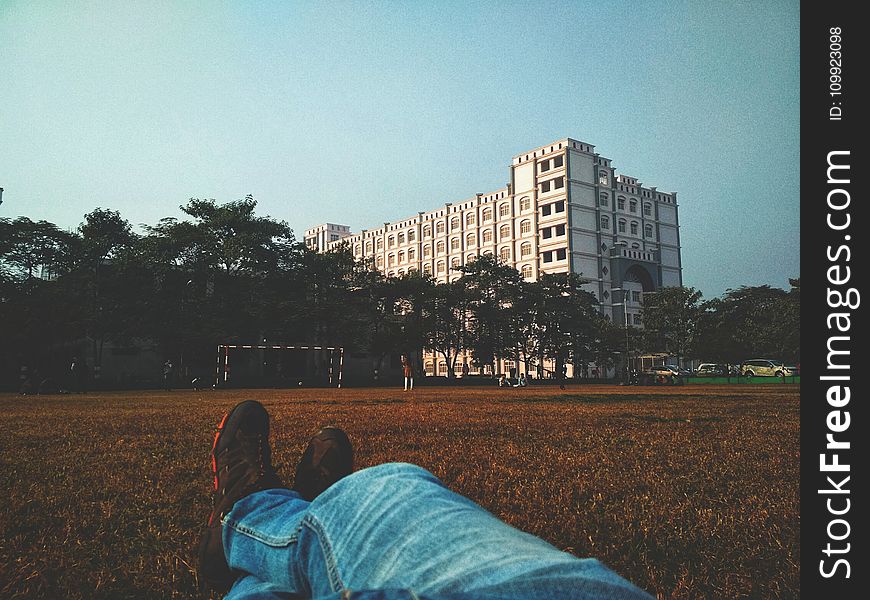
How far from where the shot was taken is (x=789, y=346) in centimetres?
3834

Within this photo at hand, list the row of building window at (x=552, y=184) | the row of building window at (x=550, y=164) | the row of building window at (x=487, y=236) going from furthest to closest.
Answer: the row of building window at (x=487, y=236), the row of building window at (x=552, y=184), the row of building window at (x=550, y=164)

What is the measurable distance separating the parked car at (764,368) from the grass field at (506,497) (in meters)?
38.8

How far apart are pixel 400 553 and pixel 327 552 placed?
0.18 metres

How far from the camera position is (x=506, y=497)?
299 cm

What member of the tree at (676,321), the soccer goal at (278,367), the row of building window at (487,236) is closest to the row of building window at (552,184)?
the row of building window at (487,236)

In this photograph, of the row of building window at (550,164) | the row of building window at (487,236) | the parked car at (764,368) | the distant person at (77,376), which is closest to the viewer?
the distant person at (77,376)

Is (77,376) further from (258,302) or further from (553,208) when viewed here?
(553,208)

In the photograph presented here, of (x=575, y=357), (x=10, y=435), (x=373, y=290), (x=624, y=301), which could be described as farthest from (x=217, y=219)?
(x=624, y=301)

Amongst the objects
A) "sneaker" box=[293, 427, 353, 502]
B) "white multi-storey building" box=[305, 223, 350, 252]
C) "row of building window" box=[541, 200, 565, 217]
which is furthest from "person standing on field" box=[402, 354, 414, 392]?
"white multi-storey building" box=[305, 223, 350, 252]

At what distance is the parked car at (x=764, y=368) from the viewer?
4016cm

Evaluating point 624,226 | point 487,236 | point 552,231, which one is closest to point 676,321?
point 552,231

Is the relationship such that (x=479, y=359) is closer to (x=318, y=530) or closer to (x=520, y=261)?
(x=520, y=261)

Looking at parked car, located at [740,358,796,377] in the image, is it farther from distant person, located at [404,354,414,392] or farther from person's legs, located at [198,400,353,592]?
person's legs, located at [198,400,353,592]

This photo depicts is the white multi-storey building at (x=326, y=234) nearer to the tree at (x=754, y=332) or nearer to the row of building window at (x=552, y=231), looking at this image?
the row of building window at (x=552, y=231)
